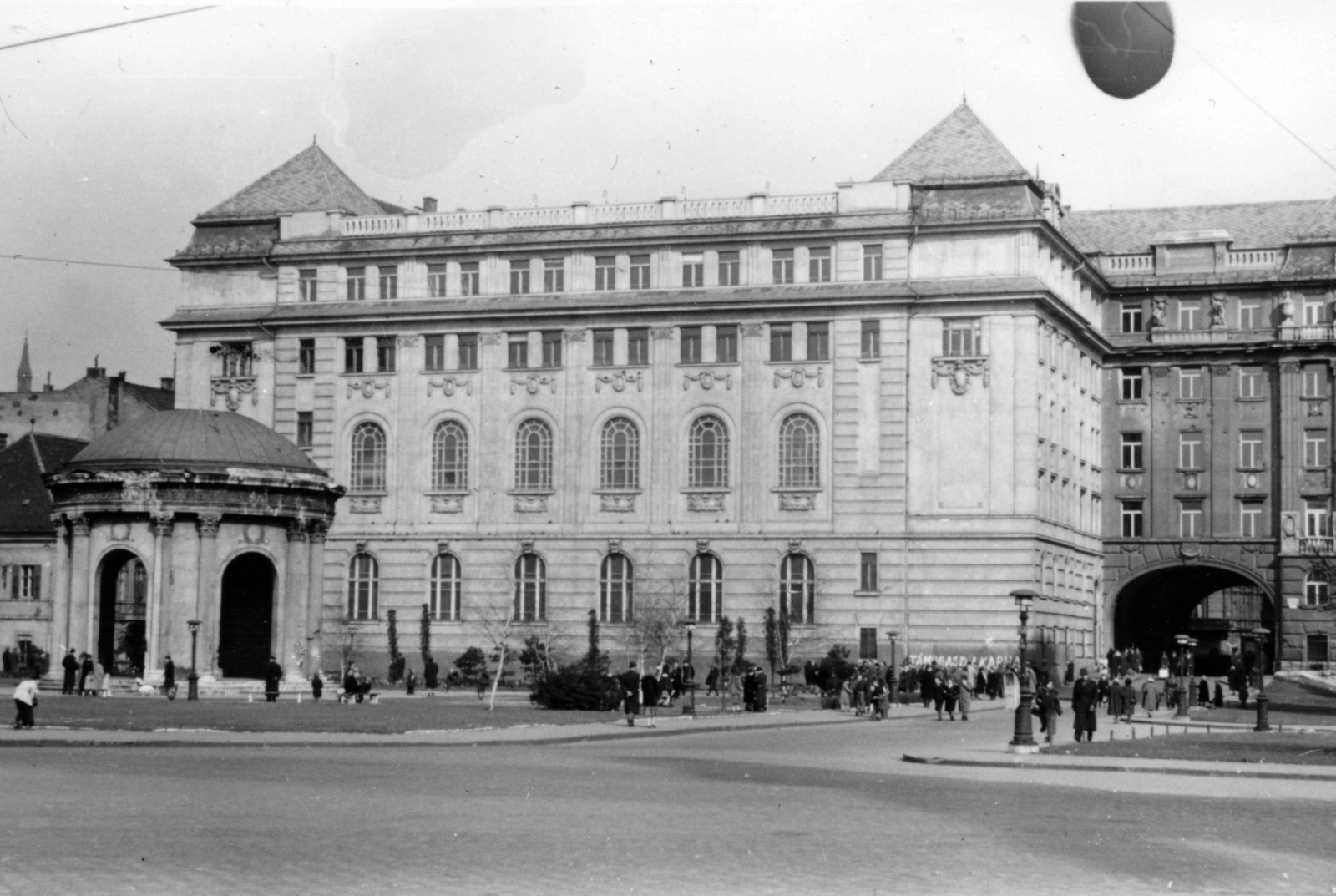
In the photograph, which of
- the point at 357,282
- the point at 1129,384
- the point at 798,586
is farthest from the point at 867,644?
the point at 357,282

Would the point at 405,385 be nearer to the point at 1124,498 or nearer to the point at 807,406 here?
the point at 807,406

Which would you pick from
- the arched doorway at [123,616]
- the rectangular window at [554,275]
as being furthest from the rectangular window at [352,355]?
the arched doorway at [123,616]

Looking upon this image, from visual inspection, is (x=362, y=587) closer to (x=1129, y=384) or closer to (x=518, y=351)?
(x=518, y=351)

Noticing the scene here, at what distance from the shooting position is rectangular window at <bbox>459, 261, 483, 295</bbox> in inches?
3686

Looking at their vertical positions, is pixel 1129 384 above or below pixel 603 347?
below

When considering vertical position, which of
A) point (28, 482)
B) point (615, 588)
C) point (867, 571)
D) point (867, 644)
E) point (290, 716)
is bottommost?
point (290, 716)

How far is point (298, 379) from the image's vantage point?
95562 mm

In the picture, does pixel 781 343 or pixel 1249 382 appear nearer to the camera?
pixel 781 343

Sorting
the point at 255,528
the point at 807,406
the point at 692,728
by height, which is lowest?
the point at 692,728

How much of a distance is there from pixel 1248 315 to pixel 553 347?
34.7 m

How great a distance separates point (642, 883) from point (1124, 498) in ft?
289

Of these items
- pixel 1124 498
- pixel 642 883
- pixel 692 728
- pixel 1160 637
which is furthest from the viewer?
pixel 1160 637

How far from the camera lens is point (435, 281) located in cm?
9425

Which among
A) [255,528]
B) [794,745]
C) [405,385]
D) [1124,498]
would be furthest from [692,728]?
[1124,498]
